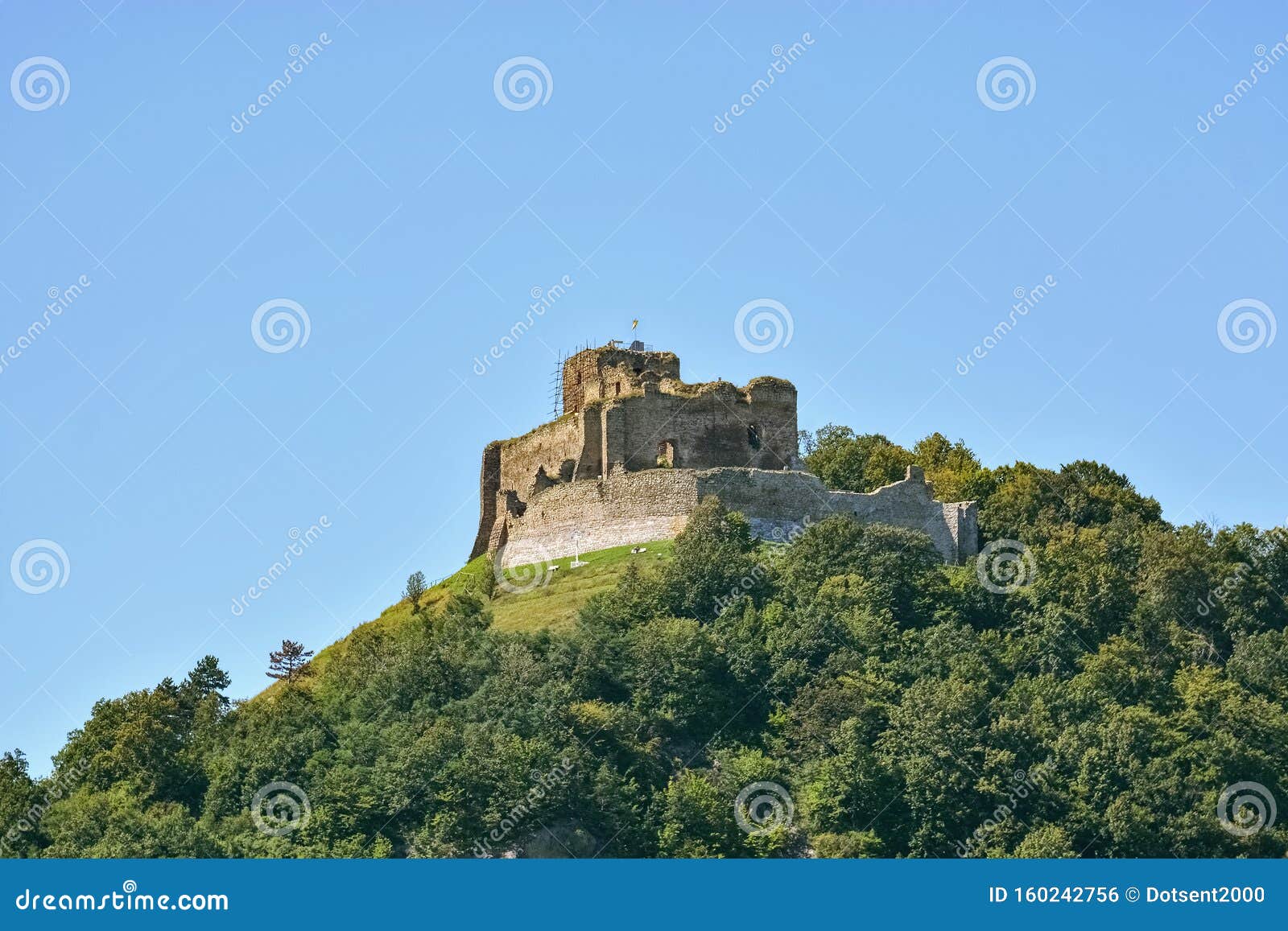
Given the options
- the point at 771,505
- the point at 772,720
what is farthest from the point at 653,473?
the point at 772,720

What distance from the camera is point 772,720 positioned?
257 ft

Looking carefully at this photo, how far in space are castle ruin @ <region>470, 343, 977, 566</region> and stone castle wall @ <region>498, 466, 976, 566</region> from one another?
0.12 feet

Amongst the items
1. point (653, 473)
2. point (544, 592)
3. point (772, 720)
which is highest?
point (653, 473)

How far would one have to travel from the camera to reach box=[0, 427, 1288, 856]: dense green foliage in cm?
7319

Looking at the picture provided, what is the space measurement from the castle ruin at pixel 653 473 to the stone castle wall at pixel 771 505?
0.12ft

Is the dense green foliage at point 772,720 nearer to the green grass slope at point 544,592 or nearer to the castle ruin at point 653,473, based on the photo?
the green grass slope at point 544,592

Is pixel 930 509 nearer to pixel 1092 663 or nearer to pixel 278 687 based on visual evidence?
pixel 1092 663

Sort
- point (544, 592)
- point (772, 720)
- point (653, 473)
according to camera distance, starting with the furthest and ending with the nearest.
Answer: point (653, 473) < point (544, 592) < point (772, 720)

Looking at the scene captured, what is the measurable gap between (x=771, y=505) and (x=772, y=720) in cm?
1259

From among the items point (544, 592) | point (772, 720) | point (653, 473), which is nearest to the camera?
point (772, 720)

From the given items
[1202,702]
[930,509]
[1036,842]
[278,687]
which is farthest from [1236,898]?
[278,687]

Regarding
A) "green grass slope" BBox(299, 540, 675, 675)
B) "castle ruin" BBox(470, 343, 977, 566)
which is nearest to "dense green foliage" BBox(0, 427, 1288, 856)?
"green grass slope" BBox(299, 540, 675, 675)

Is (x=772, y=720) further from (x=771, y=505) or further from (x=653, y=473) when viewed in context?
(x=653, y=473)

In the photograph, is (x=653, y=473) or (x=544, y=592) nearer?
(x=544, y=592)
